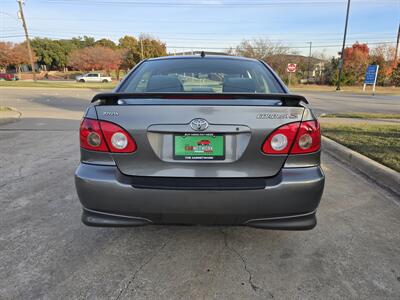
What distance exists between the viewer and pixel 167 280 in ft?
6.96

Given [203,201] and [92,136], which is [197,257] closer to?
[203,201]

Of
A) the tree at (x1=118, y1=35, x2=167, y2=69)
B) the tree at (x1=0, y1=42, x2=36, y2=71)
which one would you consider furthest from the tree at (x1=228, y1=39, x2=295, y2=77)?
the tree at (x1=0, y1=42, x2=36, y2=71)

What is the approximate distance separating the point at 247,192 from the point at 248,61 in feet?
6.16

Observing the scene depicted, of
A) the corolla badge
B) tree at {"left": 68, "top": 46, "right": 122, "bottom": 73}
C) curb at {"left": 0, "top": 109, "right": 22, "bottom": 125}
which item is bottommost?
curb at {"left": 0, "top": 109, "right": 22, "bottom": 125}

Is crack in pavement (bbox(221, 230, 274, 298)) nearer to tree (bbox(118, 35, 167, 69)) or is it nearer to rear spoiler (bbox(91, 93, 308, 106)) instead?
rear spoiler (bbox(91, 93, 308, 106))

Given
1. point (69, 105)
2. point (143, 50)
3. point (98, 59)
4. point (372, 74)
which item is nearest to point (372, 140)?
point (69, 105)

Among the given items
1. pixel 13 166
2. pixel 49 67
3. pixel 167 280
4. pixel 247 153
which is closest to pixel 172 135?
pixel 247 153

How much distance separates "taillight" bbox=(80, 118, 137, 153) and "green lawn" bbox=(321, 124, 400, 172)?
382 cm

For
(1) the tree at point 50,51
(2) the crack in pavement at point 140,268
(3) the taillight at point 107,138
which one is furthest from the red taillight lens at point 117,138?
(1) the tree at point 50,51

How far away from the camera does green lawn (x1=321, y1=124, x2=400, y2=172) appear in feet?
15.5

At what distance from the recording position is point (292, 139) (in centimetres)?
203

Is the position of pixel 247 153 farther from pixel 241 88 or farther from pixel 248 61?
pixel 248 61

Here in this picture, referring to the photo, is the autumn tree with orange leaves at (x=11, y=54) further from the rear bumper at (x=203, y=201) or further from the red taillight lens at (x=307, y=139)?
the red taillight lens at (x=307, y=139)

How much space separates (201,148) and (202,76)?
1.36 metres
